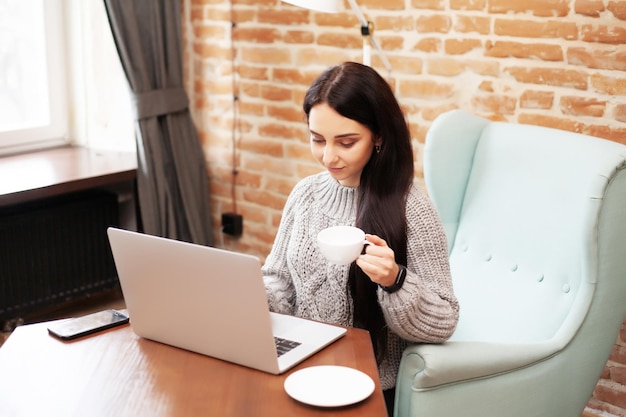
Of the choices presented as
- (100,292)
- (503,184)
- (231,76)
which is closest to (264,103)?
(231,76)

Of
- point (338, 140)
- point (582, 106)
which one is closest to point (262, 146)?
point (582, 106)

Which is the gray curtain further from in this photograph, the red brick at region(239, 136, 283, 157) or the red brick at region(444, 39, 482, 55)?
the red brick at region(444, 39, 482, 55)

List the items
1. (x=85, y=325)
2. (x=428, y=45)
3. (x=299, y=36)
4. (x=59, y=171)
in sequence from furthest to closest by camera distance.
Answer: (x=299, y=36)
(x=59, y=171)
(x=428, y=45)
(x=85, y=325)

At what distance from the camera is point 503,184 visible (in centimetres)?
215

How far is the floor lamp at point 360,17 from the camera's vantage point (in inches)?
89.1

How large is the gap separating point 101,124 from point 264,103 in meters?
0.66

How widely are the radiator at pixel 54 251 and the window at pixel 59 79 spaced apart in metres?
0.34

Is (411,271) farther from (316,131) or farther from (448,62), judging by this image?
(448,62)

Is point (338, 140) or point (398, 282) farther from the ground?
point (338, 140)

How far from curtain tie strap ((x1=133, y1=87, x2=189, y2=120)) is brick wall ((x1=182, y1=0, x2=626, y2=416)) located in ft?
0.59

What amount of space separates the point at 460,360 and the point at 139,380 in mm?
667

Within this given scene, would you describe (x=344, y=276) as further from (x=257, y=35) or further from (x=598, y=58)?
(x=257, y=35)

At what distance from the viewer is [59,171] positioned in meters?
2.95

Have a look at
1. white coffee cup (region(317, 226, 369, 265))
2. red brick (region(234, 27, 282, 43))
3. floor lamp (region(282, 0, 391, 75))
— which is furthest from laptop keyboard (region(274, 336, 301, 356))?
red brick (region(234, 27, 282, 43))
